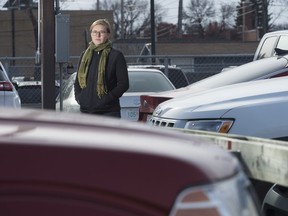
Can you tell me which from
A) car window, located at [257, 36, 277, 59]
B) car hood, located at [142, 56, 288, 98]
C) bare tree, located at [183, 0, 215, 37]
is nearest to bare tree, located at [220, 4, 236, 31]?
bare tree, located at [183, 0, 215, 37]

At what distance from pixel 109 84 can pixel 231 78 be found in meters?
1.38

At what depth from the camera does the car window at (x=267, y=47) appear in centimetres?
1094

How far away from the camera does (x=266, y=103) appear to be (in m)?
5.32

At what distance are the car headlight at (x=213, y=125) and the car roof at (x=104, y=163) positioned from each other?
11.1ft

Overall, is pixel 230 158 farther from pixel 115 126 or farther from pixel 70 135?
pixel 70 135

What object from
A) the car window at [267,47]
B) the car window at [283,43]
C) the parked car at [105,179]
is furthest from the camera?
the car window at [267,47]

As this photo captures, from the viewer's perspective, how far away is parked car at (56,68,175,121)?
9448 mm

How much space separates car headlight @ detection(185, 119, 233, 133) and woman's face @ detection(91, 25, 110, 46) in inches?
88.2

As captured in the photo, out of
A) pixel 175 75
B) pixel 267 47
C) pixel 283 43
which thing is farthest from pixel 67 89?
pixel 175 75

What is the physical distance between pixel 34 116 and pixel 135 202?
25.8 inches

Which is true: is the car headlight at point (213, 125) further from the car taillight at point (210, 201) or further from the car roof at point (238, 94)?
the car taillight at point (210, 201)

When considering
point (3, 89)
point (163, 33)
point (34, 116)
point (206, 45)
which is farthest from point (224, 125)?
point (163, 33)

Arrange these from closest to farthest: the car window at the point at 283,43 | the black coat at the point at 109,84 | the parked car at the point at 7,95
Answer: the black coat at the point at 109,84, the car window at the point at 283,43, the parked car at the point at 7,95

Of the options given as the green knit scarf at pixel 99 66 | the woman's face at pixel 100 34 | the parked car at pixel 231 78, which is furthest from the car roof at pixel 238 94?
the woman's face at pixel 100 34
